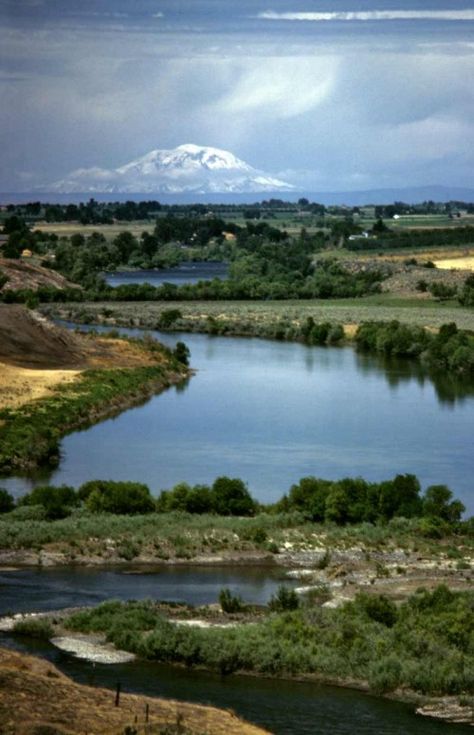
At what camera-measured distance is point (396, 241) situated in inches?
5153

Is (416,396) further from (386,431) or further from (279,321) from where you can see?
(279,321)

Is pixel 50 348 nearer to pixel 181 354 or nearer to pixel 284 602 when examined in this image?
pixel 181 354

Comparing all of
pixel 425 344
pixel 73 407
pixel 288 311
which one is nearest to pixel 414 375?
pixel 425 344

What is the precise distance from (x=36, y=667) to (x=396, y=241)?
364 feet

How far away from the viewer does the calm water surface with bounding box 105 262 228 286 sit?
350ft

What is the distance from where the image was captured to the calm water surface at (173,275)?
350 feet

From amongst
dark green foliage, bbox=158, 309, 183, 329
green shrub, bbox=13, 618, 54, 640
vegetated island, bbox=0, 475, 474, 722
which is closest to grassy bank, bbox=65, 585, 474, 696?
vegetated island, bbox=0, 475, 474, 722

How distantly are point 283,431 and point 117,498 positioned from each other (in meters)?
13.8

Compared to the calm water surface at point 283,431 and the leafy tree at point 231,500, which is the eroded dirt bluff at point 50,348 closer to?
the calm water surface at point 283,431

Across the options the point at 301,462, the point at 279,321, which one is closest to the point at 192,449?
the point at 301,462

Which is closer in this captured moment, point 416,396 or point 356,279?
point 416,396

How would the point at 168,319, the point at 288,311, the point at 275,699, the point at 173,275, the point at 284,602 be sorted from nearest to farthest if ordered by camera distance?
the point at 275,699, the point at 284,602, the point at 168,319, the point at 288,311, the point at 173,275

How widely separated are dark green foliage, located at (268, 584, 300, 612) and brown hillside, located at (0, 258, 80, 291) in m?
62.2

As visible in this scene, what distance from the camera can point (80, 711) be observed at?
19.5 metres
